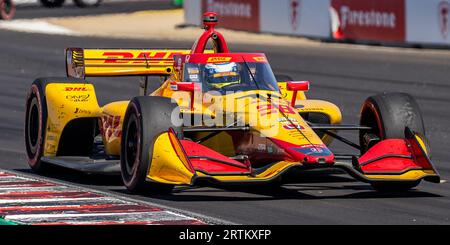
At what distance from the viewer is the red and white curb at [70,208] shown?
1037 centimetres

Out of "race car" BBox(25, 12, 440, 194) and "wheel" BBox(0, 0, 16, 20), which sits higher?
"wheel" BBox(0, 0, 16, 20)

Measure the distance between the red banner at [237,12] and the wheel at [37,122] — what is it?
774 inches

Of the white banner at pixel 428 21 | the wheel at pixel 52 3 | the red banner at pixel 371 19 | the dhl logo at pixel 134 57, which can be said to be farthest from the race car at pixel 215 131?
the wheel at pixel 52 3

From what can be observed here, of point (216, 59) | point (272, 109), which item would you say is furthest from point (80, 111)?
point (272, 109)

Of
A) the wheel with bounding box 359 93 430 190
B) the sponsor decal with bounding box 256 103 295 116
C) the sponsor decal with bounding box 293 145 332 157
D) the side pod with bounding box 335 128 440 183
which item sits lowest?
the side pod with bounding box 335 128 440 183

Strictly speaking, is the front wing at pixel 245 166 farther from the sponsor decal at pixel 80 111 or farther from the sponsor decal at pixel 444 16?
the sponsor decal at pixel 444 16

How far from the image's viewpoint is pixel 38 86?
1390cm

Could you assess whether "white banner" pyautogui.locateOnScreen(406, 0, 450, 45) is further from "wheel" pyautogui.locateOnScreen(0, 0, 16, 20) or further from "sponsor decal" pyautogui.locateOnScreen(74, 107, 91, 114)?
"wheel" pyautogui.locateOnScreen(0, 0, 16, 20)

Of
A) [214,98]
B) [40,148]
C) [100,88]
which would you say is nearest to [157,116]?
[214,98]

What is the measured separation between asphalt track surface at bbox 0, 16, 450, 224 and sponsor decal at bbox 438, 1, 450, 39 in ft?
1.77

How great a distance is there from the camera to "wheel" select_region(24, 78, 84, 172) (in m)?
13.7

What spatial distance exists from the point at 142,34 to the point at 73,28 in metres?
2.66

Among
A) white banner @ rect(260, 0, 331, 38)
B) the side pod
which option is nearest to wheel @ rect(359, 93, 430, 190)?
the side pod

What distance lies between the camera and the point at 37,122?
14.2 metres
